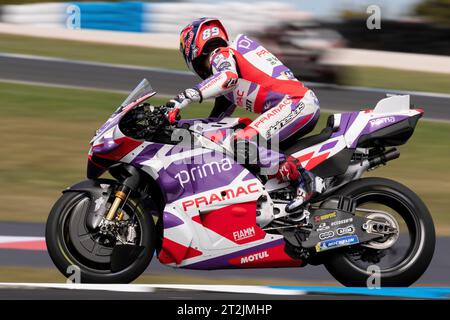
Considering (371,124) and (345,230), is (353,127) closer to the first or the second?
(371,124)

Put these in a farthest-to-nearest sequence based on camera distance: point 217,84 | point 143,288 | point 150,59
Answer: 1. point 150,59
2. point 217,84
3. point 143,288

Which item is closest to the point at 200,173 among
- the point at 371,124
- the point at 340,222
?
the point at 340,222

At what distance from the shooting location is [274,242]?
251 inches

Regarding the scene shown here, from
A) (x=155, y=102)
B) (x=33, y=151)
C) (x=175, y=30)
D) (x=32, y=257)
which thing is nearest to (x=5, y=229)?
(x=32, y=257)

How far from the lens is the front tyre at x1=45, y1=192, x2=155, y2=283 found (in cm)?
619

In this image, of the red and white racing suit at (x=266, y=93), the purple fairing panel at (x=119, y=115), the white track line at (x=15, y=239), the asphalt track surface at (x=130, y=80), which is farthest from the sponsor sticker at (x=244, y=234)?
the asphalt track surface at (x=130, y=80)

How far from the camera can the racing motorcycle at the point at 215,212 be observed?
6.23m

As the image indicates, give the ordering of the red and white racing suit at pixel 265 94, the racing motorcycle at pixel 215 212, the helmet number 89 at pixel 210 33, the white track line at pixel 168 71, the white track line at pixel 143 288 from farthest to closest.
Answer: the white track line at pixel 168 71
the helmet number 89 at pixel 210 33
the red and white racing suit at pixel 265 94
the racing motorcycle at pixel 215 212
the white track line at pixel 143 288

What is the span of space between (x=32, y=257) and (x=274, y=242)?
1.81m

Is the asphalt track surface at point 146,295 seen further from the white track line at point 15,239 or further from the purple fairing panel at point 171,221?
the white track line at point 15,239

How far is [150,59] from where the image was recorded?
19812mm

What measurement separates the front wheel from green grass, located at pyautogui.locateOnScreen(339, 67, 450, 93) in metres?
11.5

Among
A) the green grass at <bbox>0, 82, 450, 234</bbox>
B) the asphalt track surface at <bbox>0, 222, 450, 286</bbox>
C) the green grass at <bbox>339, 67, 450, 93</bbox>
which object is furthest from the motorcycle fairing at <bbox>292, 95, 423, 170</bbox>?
the green grass at <bbox>339, 67, 450, 93</bbox>

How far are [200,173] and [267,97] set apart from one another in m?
0.71
